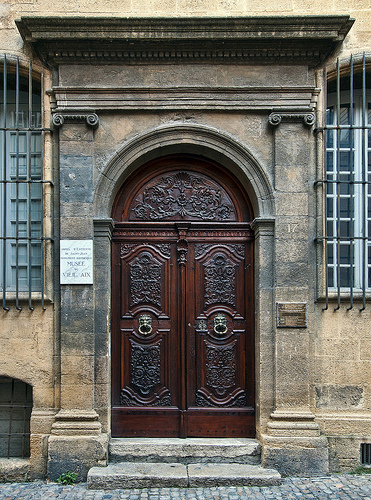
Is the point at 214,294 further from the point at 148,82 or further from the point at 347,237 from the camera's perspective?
the point at 148,82

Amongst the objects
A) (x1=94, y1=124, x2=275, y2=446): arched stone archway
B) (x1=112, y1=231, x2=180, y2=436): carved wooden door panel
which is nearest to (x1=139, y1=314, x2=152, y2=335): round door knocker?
(x1=112, y1=231, x2=180, y2=436): carved wooden door panel

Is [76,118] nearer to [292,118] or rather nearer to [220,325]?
[292,118]

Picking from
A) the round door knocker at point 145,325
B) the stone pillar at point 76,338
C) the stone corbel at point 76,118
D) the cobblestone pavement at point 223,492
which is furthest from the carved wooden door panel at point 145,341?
the stone corbel at point 76,118

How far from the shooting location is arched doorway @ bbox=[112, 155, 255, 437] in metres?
6.01

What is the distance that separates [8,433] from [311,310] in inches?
151

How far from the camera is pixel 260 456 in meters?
5.70

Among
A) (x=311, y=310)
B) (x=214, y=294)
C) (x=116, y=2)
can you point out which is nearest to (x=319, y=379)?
(x=311, y=310)

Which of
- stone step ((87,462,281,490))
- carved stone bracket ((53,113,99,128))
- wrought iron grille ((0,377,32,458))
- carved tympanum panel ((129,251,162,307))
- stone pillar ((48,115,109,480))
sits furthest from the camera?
carved tympanum panel ((129,251,162,307))

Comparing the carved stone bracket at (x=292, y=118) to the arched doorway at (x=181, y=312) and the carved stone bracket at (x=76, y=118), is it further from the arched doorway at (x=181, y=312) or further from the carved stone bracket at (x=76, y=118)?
the carved stone bracket at (x=76, y=118)

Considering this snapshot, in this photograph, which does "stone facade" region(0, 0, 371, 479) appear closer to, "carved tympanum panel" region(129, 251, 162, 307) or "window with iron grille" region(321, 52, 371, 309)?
"window with iron grille" region(321, 52, 371, 309)

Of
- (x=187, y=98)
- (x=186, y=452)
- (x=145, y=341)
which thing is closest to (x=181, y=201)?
(x=187, y=98)

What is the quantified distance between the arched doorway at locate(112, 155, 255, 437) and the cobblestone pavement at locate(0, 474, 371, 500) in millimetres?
807

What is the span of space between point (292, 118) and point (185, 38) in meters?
1.51

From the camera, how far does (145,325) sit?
6.00 m
